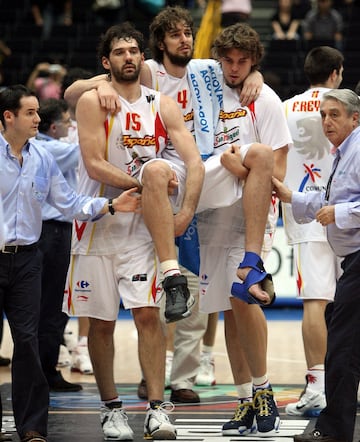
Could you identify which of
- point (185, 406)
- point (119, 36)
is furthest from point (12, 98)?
point (185, 406)

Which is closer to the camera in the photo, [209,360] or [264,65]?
[209,360]

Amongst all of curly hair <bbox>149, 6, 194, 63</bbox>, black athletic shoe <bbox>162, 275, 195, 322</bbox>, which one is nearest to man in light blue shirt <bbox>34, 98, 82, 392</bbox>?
curly hair <bbox>149, 6, 194, 63</bbox>

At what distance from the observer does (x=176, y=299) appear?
20.1ft

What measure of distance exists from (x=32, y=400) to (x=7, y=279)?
0.72 m

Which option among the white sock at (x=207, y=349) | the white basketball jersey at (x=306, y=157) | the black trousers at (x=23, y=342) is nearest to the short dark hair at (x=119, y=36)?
the black trousers at (x=23, y=342)

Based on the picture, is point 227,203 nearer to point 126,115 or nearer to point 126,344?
point 126,115

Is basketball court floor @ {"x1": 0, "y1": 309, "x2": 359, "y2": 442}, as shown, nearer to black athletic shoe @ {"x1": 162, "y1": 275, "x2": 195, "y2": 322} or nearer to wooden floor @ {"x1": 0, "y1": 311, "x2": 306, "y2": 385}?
wooden floor @ {"x1": 0, "y1": 311, "x2": 306, "y2": 385}

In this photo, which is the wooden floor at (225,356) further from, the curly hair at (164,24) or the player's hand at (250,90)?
the curly hair at (164,24)

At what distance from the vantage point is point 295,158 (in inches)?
301

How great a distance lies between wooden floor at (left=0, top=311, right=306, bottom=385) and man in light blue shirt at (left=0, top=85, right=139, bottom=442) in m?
2.56

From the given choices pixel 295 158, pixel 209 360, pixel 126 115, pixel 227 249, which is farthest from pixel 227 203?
pixel 209 360

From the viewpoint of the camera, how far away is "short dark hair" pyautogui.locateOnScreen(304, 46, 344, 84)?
760cm

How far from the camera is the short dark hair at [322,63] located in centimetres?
760

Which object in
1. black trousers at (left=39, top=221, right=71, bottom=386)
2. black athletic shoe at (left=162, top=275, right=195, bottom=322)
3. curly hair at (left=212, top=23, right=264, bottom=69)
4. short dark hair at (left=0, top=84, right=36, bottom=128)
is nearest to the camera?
black athletic shoe at (left=162, top=275, right=195, bottom=322)
